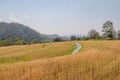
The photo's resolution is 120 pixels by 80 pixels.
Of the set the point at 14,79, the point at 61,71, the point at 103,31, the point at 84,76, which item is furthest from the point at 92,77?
the point at 103,31

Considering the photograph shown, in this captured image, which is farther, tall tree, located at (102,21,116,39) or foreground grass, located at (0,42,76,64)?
tall tree, located at (102,21,116,39)

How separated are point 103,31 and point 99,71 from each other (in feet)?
368

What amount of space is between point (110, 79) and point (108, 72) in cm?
179

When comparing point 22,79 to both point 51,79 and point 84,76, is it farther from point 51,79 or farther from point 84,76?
point 84,76

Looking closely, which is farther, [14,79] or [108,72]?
[108,72]

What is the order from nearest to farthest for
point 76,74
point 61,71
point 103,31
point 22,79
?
1. point 22,79
2. point 76,74
3. point 61,71
4. point 103,31

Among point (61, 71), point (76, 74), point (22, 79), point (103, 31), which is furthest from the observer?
point (103, 31)

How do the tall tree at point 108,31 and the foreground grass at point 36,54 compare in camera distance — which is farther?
the tall tree at point 108,31

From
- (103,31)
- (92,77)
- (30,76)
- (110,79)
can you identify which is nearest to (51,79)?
(30,76)

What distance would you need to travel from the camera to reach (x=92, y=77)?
38.2 feet

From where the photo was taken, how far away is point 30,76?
11875mm

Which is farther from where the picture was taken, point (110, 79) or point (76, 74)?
point (76, 74)

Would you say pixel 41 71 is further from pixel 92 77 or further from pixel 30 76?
pixel 92 77

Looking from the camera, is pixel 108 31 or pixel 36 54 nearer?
pixel 36 54
